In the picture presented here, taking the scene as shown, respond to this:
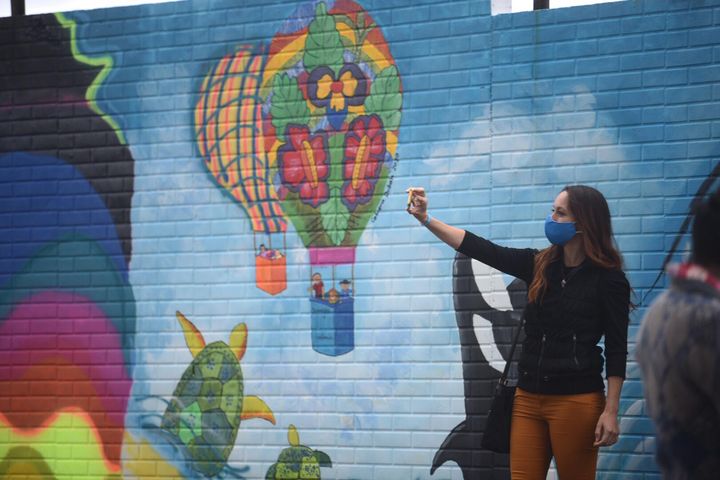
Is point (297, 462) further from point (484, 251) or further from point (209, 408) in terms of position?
point (484, 251)

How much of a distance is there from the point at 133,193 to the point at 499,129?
2.53m

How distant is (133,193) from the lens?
6.89 m

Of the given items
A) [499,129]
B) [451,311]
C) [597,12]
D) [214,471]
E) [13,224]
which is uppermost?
[597,12]

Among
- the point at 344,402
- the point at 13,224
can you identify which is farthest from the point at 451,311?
the point at 13,224

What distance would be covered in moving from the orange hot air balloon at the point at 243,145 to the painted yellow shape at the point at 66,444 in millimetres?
1586

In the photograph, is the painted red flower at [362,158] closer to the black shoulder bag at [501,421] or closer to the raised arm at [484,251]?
the raised arm at [484,251]

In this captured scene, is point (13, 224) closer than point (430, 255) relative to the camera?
No

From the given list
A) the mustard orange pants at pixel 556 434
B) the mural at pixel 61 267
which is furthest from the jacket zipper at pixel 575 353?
the mural at pixel 61 267

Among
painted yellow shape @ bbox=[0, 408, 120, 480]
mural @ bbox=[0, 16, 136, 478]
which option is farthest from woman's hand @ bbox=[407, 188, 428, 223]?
painted yellow shape @ bbox=[0, 408, 120, 480]

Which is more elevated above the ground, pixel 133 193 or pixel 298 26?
pixel 298 26

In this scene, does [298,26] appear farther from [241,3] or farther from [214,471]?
[214,471]

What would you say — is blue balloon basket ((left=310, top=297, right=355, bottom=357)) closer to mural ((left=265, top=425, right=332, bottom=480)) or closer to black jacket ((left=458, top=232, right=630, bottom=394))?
mural ((left=265, top=425, right=332, bottom=480))

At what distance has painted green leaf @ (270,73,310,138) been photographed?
6.59 m

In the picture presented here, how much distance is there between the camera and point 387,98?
641 cm
